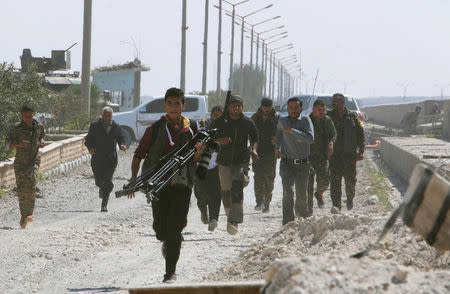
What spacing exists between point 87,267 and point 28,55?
114ft

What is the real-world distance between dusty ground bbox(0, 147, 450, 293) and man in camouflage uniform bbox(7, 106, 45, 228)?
36 centimetres

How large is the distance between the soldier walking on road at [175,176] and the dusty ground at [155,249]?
1.61 feet

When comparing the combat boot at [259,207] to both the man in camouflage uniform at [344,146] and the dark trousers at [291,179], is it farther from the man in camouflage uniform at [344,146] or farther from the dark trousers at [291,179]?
the dark trousers at [291,179]

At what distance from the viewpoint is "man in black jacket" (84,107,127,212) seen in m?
14.6

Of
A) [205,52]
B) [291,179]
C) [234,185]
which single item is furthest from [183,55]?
[234,185]

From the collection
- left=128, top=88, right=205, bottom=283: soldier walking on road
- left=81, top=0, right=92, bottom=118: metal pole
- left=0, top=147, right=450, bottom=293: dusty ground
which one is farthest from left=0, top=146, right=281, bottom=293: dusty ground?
left=81, top=0, right=92, bottom=118: metal pole

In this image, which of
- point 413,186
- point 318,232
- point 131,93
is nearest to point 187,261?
point 318,232

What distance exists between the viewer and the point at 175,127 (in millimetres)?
7734

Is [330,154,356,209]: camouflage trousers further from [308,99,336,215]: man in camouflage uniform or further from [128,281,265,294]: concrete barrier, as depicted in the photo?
[128,281,265,294]: concrete barrier

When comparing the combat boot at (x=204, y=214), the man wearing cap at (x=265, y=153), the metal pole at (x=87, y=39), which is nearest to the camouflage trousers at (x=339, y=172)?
the man wearing cap at (x=265, y=153)

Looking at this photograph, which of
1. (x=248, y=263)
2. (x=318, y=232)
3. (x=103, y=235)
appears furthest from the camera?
(x=103, y=235)

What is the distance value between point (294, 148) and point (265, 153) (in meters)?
2.72

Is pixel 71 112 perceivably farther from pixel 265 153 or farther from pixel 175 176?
pixel 175 176

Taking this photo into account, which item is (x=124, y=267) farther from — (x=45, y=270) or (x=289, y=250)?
(x=289, y=250)
